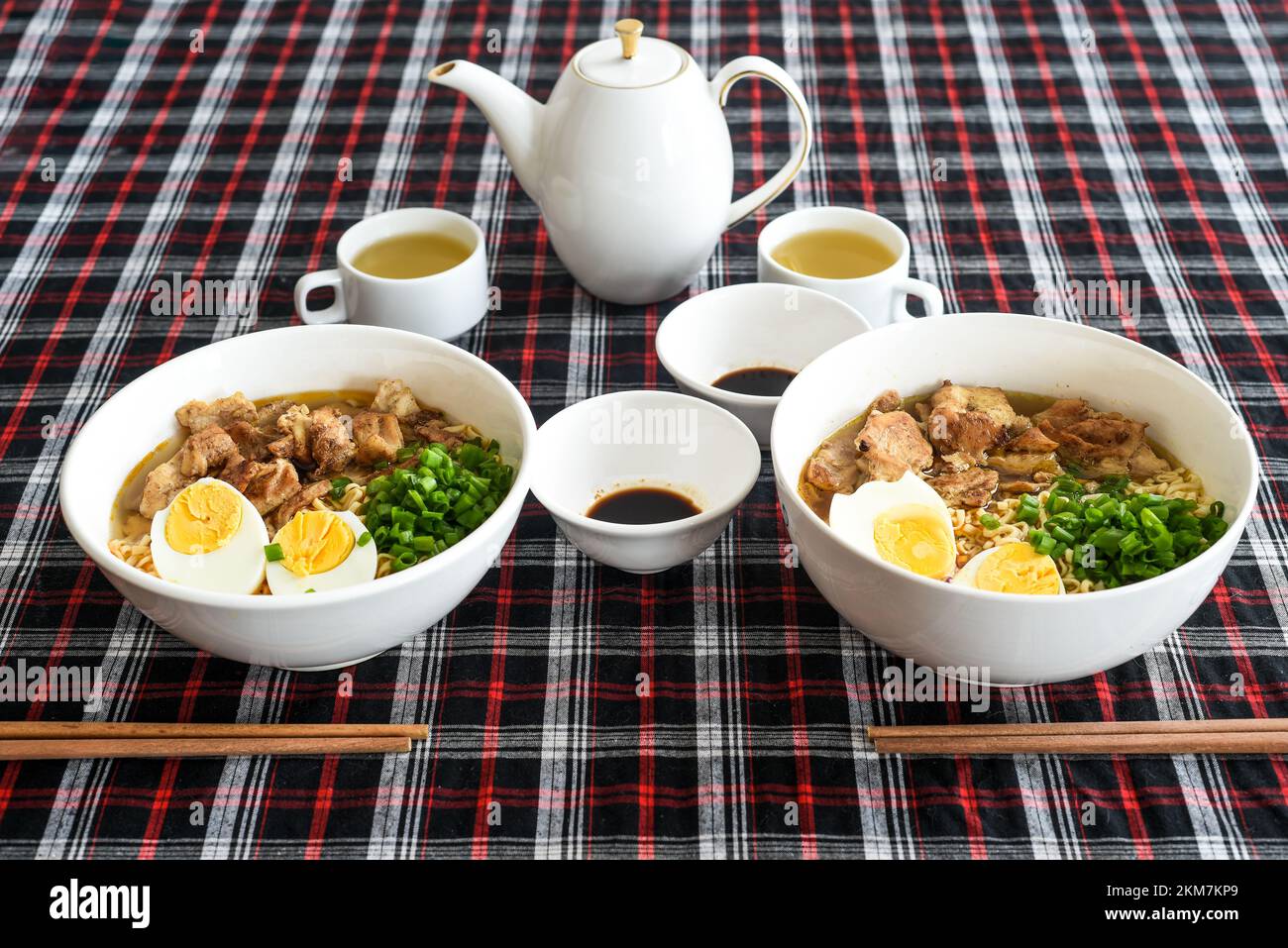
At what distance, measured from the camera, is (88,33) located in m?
3.76

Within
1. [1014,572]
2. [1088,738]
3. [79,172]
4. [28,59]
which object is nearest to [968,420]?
[1014,572]

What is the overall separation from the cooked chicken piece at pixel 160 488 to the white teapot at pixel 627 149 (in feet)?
3.38

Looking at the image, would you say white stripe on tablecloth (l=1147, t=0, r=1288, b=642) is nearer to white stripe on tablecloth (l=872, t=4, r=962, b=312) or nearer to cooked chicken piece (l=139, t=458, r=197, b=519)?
white stripe on tablecloth (l=872, t=4, r=962, b=312)

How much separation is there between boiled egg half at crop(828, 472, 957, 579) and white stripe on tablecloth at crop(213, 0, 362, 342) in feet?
5.13

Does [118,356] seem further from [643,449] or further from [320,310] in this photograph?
[643,449]

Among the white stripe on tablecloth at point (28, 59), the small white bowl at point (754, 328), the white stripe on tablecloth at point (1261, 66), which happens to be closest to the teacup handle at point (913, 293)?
the small white bowl at point (754, 328)

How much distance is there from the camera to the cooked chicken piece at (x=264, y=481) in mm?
1983

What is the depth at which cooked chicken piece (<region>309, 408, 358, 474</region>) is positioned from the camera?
6.77 ft

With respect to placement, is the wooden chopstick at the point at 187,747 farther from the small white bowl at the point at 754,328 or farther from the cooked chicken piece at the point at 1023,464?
the cooked chicken piece at the point at 1023,464

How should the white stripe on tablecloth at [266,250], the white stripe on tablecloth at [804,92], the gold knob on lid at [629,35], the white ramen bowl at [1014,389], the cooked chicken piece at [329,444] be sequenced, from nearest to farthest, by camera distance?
the white ramen bowl at [1014,389]
the white stripe on tablecloth at [266,250]
the cooked chicken piece at [329,444]
the gold knob on lid at [629,35]
the white stripe on tablecloth at [804,92]

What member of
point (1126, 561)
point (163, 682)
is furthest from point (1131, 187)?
point (163, 682)

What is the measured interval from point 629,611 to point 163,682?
2.60 ft

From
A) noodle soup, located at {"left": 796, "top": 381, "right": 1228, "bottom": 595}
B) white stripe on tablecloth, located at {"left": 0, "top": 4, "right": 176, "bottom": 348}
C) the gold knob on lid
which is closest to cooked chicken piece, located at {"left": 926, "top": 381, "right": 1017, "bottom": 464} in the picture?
noodle soup, located at {"left": 796, "top": 381, "right": 1228, "bottom": 595}

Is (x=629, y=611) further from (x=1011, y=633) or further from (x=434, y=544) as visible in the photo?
(x=1011, y=633)
